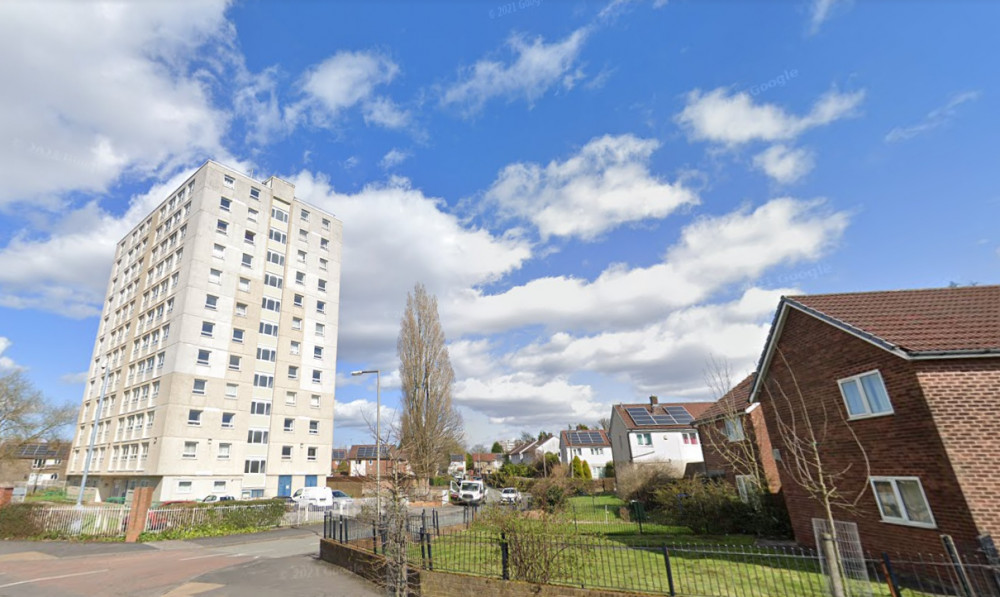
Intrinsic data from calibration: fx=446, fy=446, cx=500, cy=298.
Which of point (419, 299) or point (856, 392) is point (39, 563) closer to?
point (856, 392)

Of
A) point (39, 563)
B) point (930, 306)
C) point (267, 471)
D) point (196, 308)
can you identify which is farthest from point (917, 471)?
point (196, 308)

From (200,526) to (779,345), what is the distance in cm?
2741

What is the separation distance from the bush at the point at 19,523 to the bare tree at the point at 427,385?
21.8 metres

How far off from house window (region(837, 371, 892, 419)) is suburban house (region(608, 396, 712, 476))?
100 ft

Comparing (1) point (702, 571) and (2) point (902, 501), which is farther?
(2) point (902, 501)

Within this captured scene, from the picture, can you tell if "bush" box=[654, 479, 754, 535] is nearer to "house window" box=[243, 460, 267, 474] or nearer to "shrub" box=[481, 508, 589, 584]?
"shrub" box=[481, 508, 589, 584]

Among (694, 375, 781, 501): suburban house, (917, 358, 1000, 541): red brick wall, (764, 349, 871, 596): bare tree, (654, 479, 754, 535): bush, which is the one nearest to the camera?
(917, 358, 1000, 541): red brick wall

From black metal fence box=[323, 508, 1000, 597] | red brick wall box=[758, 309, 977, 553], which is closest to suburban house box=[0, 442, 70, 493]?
black metal fence box=[323, 508, 1000, 597]

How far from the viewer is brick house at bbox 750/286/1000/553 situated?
10062 millimetres

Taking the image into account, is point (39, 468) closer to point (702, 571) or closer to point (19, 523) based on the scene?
point (19, 523)

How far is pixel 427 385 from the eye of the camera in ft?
132

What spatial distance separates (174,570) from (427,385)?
86.5 feet

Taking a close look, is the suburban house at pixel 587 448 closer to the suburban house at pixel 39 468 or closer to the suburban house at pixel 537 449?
the suburban house at pixel 537 449

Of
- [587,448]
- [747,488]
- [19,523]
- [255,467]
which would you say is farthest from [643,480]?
[587,448]
